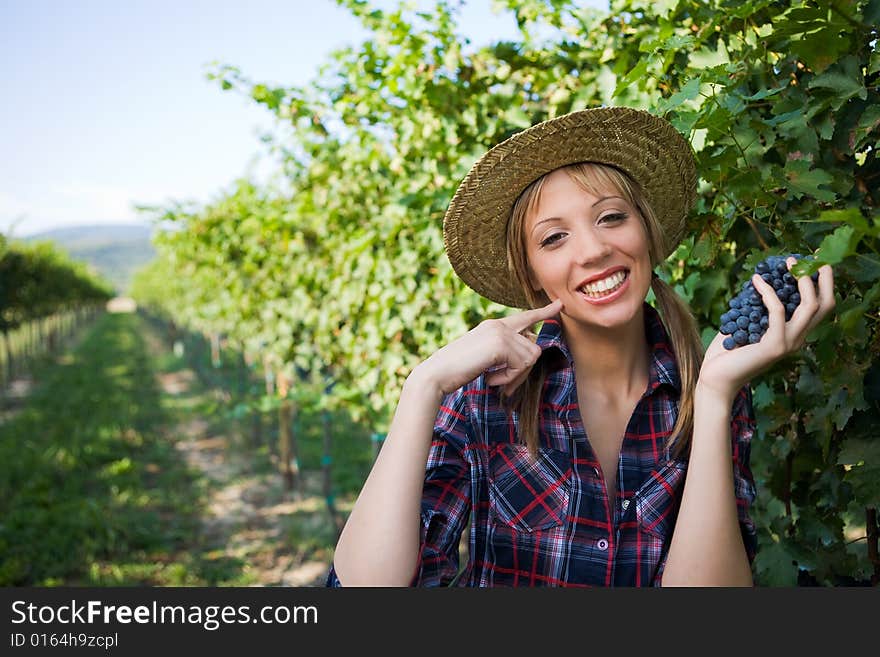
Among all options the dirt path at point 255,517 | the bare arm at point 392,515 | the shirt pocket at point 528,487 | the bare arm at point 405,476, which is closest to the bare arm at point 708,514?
the shirt pocket at point 528,487

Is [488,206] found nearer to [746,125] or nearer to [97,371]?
[746,125]

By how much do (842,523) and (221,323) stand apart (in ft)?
31.7

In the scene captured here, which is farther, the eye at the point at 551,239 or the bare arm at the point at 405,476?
the eye at the point at 551,239

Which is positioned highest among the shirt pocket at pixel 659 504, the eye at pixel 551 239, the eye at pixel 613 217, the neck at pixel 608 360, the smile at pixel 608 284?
the eye at pixel 613 217

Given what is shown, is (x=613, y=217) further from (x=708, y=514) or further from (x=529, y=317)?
(x=708, y=514)

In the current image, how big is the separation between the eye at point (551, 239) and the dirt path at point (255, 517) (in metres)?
4.05

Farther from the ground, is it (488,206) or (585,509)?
(488,206)

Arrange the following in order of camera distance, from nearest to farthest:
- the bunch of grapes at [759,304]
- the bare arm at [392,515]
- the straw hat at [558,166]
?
the bunch of grapes at [759,304], the bare arm at [392,515], the straw hat at [558,166]

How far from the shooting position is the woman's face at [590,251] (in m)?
1.39

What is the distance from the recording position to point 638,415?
149 centimetres

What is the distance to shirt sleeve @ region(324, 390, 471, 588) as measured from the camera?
131cm

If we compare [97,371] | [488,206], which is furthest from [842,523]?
[97,371]

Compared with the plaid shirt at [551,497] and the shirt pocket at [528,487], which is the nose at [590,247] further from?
the shirt pocket at [528,487]

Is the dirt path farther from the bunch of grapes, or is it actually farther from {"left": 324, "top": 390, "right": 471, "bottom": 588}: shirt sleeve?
the bunch of grapes
